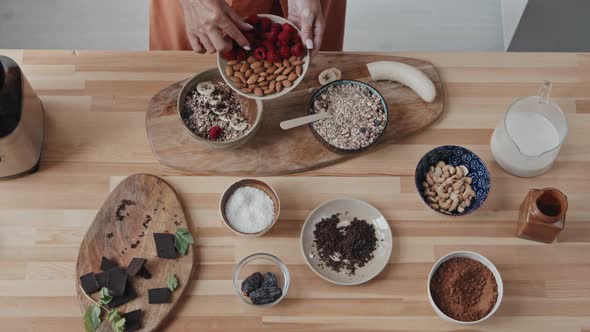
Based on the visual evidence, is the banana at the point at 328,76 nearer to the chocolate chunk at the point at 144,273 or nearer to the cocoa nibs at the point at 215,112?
the cocoa nibs at the point at 215,112

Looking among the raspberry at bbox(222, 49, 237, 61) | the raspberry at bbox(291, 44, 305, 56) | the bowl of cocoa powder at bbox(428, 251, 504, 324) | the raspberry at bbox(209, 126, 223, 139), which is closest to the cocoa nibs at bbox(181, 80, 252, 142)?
the raspberry at bbox(209, 126, 223, 139)

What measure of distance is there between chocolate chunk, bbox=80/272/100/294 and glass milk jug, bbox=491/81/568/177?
1124mm

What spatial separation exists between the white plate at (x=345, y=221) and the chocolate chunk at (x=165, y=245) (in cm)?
34

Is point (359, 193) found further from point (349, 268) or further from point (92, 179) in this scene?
point (92, 179)

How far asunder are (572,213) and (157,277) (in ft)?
3.71

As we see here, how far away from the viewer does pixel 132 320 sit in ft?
4.69

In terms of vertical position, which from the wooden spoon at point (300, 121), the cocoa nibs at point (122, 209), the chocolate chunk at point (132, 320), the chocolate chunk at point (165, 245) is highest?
the wooden spoon at point (300, 121)

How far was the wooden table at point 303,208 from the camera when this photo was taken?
1.48 m

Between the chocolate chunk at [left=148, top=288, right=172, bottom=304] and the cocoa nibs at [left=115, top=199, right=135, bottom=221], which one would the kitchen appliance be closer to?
the cocoa nibs at [left=115, top=199, right=135, bottom=221]

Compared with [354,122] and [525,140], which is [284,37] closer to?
[354,122]

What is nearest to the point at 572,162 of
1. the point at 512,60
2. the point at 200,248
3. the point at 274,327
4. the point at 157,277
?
the point at 512,60

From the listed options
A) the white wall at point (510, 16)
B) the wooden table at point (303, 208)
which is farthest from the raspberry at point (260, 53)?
the white wall at point (510, 16)

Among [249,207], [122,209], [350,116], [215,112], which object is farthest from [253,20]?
[122,209]

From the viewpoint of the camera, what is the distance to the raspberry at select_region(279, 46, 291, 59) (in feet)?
5.07
